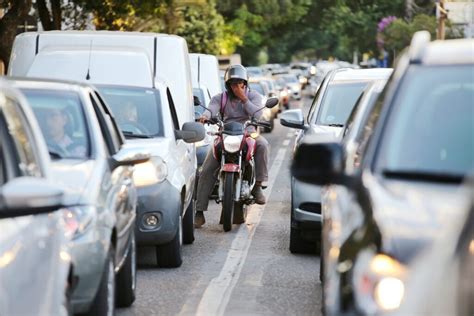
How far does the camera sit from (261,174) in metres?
15.3

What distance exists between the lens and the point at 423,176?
577cm

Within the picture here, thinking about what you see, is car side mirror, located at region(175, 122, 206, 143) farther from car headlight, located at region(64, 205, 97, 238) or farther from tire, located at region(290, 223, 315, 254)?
car headlight, located at region(64, 205, 97, 238)

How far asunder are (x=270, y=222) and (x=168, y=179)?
13.4 feet

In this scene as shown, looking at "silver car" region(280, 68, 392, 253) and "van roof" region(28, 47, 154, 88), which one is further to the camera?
"van roof" region(28, 47, 154, 88)

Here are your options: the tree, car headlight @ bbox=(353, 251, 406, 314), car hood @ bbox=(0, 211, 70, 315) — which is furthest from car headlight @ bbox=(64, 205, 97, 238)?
the tree

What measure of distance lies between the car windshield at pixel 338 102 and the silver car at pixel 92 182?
467cm

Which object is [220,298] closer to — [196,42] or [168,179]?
[168,179]

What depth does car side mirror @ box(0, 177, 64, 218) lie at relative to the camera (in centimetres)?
560

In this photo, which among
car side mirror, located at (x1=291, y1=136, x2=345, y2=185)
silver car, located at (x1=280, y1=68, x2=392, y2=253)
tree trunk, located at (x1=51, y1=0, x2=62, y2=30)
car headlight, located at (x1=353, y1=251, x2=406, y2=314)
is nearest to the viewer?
car headlight, located at (x1=353, y1=251, x2=406, y2=314)

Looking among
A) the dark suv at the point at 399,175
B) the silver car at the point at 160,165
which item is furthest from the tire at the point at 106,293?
the silver car at the point at 160,165

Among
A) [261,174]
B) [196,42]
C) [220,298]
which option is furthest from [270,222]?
[196,42]

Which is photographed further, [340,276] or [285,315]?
[285,315]

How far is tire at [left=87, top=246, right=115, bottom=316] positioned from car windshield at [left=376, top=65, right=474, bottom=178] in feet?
6.98

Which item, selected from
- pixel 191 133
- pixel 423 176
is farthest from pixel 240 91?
pixel 423 176
